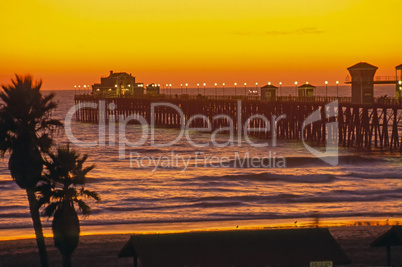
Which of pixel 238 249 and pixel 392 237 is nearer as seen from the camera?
pixel 238 249

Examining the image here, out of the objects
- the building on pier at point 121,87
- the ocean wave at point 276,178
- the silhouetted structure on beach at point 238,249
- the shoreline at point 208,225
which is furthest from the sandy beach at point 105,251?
the building on pier at point 121,87

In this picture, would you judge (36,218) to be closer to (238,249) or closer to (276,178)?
(238,249)

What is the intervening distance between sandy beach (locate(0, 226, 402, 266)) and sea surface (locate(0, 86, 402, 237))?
3.89 m

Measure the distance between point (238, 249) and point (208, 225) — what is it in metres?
12.9

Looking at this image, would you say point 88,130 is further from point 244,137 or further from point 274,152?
point 274,152

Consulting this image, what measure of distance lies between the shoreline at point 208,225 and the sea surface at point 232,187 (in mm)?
693

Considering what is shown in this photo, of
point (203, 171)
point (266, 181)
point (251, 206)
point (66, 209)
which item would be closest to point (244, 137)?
point (203, 171)

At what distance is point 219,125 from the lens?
8881 centimetres

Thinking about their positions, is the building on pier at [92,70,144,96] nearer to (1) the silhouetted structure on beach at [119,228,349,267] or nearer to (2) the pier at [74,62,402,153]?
(2) the pier at [74,62,402,153]

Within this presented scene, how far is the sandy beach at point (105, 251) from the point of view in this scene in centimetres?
2164

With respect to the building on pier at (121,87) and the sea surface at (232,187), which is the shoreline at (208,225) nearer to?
the sea surface at (232,187)

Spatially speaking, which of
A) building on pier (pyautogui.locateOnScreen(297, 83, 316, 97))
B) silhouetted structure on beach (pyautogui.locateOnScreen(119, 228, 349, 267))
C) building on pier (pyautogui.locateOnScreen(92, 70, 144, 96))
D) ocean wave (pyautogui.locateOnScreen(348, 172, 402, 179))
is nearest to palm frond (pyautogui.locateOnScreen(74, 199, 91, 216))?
silhouetted structure on beach (pyautogui.locateOnScreen(119, 228, 349, 267))

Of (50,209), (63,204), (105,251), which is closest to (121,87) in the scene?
(105,251)

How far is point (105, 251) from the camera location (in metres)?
23.1
